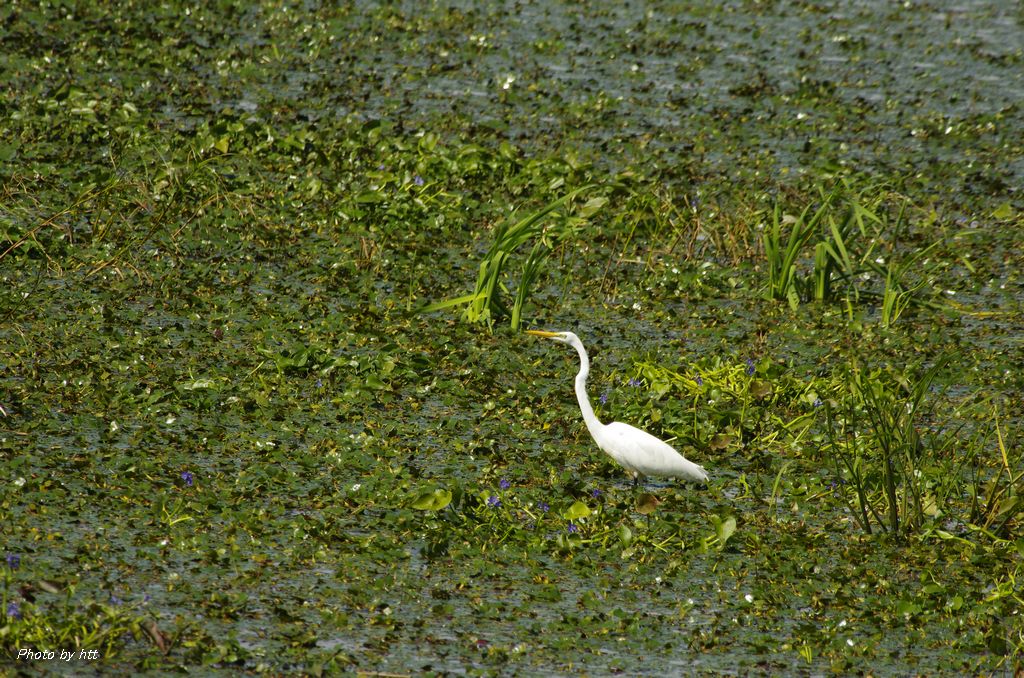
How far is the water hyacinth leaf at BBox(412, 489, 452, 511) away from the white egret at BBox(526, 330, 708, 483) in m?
1.04

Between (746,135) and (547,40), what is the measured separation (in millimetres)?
3404

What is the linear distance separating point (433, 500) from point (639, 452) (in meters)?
1.16

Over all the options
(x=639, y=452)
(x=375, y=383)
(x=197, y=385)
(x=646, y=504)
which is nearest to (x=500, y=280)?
(x=375, y=383)

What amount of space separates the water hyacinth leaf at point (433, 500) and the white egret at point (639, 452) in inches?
40.8

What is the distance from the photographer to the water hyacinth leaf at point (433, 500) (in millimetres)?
6883

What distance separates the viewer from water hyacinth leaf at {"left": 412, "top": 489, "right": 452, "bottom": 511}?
6883mm

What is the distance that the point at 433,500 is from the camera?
22.7 ft

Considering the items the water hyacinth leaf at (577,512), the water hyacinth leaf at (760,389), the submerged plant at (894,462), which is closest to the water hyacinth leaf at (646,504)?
the water hyacinth leaf at (577,512)

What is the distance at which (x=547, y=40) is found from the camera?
1605 centimetres

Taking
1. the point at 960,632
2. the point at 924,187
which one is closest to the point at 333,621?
the point at 960,632

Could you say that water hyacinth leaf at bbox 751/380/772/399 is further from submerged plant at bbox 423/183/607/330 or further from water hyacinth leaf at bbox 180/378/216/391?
water hyacinth leaf at bbox 180/378/216/391

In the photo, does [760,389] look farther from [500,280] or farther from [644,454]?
[500,280]

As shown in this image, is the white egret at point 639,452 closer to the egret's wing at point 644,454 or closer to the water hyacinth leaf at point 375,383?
the egret's wing at point 644,454

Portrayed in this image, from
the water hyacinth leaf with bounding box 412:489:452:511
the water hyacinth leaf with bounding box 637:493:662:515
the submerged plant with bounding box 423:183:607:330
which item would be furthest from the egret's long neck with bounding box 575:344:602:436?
the submerged plant with bounding box 423:183:607:330
